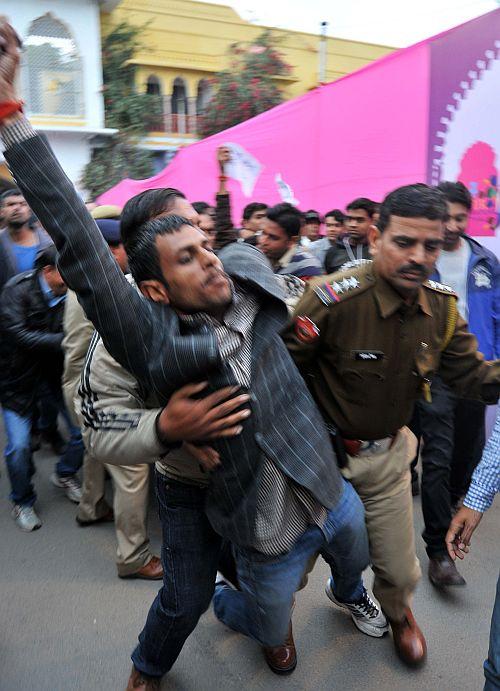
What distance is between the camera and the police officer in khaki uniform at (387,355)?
190cm

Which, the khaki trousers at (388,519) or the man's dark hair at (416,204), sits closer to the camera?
the man's dark hair at (416,204)

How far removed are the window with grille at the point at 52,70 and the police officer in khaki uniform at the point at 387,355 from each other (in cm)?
1408

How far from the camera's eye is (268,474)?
1534 mm

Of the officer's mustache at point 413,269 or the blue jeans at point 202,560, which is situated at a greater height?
the officer's mustache at point 413,269

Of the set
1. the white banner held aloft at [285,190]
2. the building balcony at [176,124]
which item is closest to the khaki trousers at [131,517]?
the white banner held aloft at [285,190]

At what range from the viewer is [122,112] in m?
15.0

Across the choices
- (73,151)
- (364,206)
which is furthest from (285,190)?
(73,151)

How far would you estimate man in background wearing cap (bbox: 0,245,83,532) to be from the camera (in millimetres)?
3221

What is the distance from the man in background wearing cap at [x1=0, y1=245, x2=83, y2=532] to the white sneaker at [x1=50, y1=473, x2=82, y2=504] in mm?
283

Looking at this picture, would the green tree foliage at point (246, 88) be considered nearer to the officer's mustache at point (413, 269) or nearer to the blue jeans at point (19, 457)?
the blue jeans at point (19, 457)

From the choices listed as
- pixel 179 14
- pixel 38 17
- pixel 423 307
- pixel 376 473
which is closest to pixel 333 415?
pixel 376 473

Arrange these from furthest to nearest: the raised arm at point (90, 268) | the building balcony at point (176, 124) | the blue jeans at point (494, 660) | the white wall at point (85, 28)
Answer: the building balcony at point (176, 124), the white wall at point (85, 28), the blue jeans at point (494, 660), the raised arm at point (90, 268)

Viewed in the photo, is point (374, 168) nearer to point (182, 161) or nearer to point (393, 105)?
point (393, 105)

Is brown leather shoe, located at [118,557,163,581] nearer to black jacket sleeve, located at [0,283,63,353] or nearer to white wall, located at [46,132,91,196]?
black jacket sleeve, located at [0,283,63,353]
